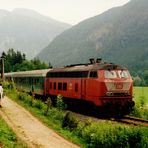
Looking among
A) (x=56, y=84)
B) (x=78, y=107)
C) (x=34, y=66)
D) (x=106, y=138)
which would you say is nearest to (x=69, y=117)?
(x=106, y=138)

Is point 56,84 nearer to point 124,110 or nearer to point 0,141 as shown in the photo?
point 124,110

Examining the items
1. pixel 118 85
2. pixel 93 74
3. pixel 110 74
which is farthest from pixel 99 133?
pixel 93 74

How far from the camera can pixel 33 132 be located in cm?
2089

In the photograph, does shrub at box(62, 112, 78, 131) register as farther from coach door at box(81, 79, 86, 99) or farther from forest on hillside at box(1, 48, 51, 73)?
forest on hillside at box(1, 48, 51, 73)

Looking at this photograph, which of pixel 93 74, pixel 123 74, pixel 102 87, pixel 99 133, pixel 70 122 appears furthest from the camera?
pixel 123 74

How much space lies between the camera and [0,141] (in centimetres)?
1578

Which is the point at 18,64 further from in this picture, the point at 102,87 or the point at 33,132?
the point at 33,132

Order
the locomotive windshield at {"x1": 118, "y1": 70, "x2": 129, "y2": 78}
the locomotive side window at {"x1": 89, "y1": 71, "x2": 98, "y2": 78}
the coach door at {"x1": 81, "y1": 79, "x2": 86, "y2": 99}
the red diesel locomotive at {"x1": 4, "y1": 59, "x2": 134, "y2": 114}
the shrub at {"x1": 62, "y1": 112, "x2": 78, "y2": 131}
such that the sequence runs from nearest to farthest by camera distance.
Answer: the shrub at {"x1": 62, "y1": 112, "x2": 78, "y2": 131}
the red diesel locomotive at {"x1": 4, "y1": 59, "x2": 134, "y2": 114}
the locomotive side window at {"x1": 89, "y1": 71, "x2": 98, "y2": 78}
the locomotive windshield at {"x1": 118, "y1": 70, "x2": 129, "y2": 78}
the coach door at {"x1": 81, "y1": 79, "x2": 86, "y2": 99}

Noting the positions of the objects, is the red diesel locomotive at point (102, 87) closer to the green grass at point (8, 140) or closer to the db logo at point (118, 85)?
the db logo at point (118, 85)

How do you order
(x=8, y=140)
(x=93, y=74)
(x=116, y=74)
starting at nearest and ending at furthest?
(x=8, y=140) < (x=116, y=74) < (x=93, y=74)

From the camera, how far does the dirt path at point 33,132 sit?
17797 mm

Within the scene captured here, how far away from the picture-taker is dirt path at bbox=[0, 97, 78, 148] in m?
17.8

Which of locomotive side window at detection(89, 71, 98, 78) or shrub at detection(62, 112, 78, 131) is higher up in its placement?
locomotive side window at detection(89, 71, 98, 78)

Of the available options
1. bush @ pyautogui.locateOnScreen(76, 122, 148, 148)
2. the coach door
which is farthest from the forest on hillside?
bush @ pyautogui.locateOnScreen(76, 122, 148, 148)
